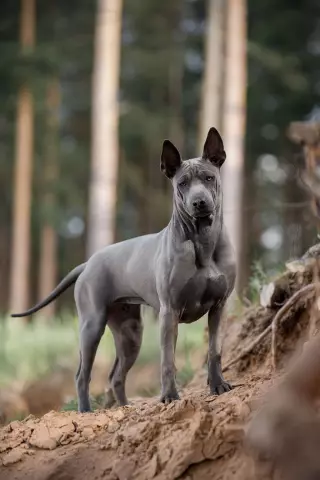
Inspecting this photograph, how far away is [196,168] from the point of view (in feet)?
14.2

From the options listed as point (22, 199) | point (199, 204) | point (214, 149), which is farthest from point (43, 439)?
point (22, 199)

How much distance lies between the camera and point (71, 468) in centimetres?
384

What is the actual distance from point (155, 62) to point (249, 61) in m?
2.46

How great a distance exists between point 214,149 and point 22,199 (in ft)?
40.9

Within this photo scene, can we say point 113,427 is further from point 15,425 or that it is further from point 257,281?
point 257,281

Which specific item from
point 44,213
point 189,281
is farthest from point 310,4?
point 189,281

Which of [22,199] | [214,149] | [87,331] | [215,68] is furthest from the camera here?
[22,199]

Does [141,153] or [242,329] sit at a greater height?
[141,153]

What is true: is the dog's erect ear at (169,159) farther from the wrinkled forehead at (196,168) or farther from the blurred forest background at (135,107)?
the blurred forest background at (135,107)

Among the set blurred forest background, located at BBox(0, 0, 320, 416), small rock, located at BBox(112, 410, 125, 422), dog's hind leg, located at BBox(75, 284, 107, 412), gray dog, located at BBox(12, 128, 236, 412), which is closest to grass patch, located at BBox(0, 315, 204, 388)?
blurred forest background, located at BBox(0, 0, 320, 416)

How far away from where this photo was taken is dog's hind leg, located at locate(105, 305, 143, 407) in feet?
17.4

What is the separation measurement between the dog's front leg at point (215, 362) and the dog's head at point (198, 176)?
698 mm

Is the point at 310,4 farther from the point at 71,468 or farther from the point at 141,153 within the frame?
the point at 71,468

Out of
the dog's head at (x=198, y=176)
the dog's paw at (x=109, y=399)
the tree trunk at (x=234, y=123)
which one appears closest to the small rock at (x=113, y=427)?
the dog's head at (x=198, y=176)
